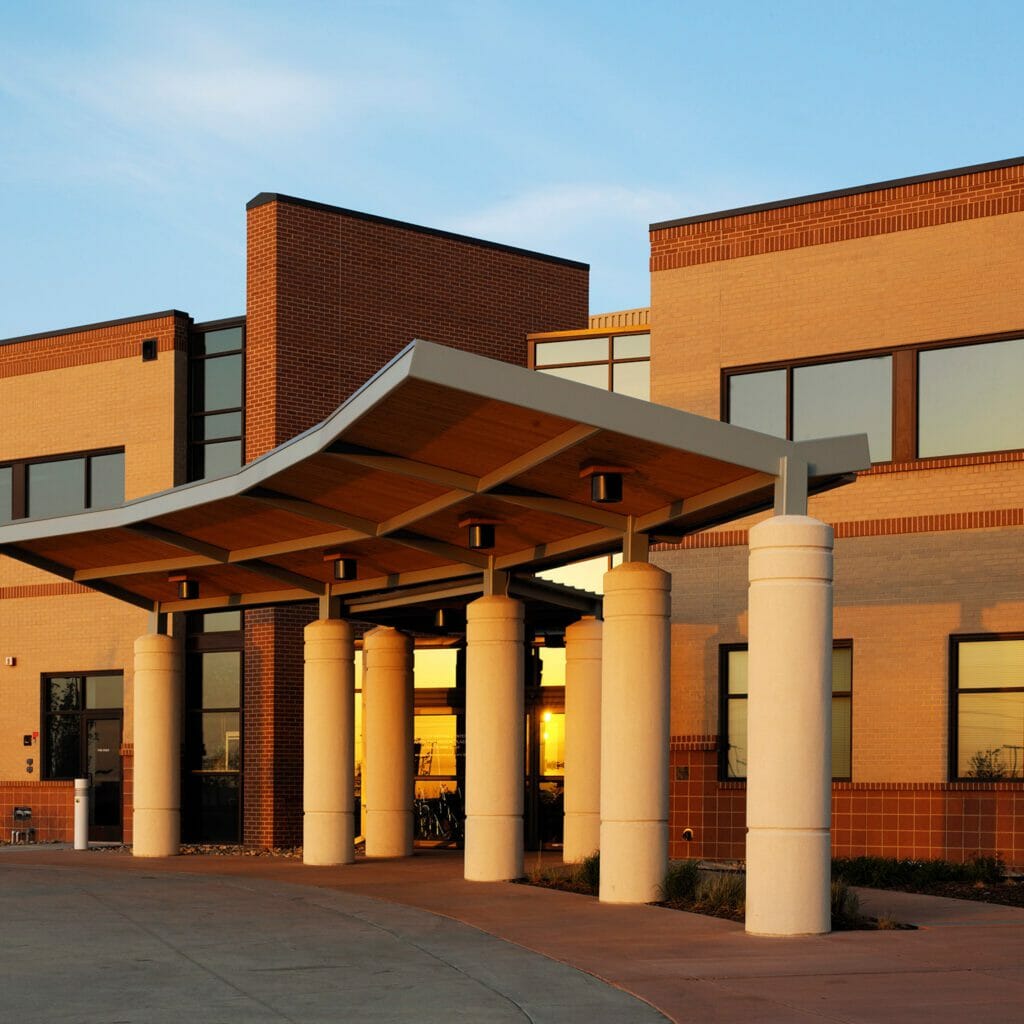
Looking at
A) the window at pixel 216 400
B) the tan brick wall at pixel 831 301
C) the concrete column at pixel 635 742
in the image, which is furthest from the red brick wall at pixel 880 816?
the window at pixel 216 400

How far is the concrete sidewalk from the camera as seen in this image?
10602mm

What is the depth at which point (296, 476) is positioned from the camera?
58.1 ft

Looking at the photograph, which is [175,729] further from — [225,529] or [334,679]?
[225,529]

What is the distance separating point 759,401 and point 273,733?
10006mm

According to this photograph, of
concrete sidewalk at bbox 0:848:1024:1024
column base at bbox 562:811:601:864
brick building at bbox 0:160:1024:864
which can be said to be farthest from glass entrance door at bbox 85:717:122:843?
concrete sidewalk at bbox 0:848:1024:1024

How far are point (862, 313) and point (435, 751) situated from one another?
10.6 m

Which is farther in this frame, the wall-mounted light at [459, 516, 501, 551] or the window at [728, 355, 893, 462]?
the window at [728, 355, 893, 462]

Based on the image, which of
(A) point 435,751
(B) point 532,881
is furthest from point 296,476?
(A) point 435,751

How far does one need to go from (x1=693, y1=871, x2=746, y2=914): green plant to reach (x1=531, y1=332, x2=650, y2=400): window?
41.3 ft

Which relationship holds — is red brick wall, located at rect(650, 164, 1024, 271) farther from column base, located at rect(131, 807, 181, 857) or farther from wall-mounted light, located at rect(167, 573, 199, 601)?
column base, located at rect(131, 807, 181, 857)

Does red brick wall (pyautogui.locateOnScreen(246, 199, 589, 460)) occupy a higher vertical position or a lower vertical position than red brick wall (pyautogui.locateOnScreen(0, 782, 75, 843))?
higher

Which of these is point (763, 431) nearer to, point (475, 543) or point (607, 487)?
point (475, 543)

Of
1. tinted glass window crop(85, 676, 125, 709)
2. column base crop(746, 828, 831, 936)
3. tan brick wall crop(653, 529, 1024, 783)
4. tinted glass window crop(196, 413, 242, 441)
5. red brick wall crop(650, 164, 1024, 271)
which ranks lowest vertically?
column base crop(746, 828, 831, 936)

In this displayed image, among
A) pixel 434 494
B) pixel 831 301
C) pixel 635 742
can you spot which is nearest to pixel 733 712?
pixel 831 301
